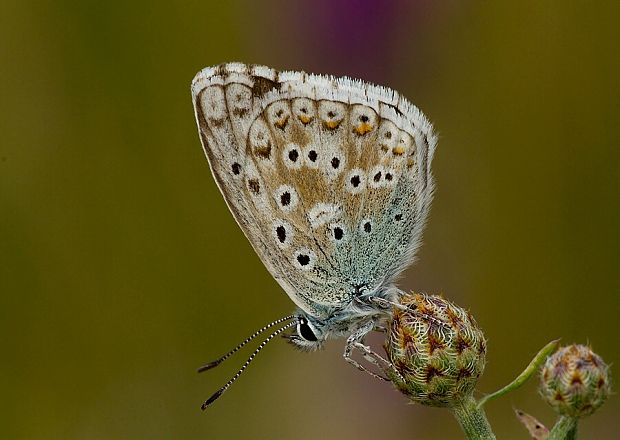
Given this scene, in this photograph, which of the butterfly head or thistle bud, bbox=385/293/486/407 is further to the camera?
the butterfly head

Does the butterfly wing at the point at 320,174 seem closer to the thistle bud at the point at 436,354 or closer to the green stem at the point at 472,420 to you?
the thistle bud at the point at 436,354

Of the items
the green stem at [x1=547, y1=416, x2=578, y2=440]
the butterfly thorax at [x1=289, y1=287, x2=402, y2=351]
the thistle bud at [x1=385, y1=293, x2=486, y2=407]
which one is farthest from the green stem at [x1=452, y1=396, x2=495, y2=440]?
the butterfly thorax at [x1=289, y1=287, x2=402, y2=351]

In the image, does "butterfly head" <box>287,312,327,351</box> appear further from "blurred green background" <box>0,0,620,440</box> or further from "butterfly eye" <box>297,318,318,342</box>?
"blurred green background" <box>0,0,620,440</box>

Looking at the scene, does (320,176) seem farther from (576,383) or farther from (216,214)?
(216,214)

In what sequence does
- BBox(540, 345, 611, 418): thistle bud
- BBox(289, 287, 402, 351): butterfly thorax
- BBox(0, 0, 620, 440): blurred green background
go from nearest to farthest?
BBox(540, 345, 611, 418): thistle bud < BBox(289, 287, 402, 351): butterfly thorax < BBox(0, 0, 620, 440): blurred green background

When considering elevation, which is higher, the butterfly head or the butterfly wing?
the butterfly wing

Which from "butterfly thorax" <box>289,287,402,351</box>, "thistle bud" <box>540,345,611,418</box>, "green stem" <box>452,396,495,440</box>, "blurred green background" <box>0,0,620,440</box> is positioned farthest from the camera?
"blurred green background" <box>0,0,620,440</box>

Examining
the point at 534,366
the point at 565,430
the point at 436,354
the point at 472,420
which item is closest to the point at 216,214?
the point at 436,354
